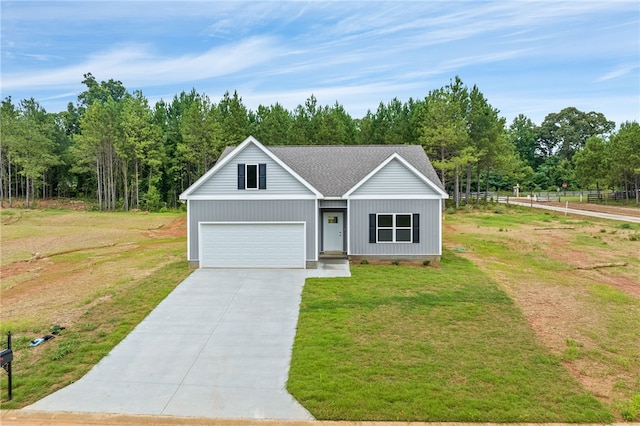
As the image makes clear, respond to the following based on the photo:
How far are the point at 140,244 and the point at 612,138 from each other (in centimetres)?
5526

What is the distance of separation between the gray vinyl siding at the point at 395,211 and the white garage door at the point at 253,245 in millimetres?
2383

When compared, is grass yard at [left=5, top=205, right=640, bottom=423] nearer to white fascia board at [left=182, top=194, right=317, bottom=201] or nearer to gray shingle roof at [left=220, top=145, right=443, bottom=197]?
white fascia board at [left=182, top=194, right=317, bottom=201]

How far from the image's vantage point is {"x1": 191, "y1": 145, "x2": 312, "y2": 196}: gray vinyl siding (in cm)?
1755

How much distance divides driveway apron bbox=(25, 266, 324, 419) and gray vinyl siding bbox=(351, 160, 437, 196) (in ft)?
20.6

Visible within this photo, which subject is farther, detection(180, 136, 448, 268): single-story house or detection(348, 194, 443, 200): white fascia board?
detection(348, 194, 443, 200): white fascia board

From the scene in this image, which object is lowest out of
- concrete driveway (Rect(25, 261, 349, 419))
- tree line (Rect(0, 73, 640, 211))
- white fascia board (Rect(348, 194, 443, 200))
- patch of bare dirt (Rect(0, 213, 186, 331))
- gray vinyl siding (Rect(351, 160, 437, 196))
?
concrete driveway (Rect(25, 261, 349, 419))

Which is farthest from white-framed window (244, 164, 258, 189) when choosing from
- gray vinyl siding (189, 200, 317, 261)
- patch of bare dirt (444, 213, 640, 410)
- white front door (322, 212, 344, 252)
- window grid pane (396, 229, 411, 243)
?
patch of bare dirt (444, 213, 640, 410)

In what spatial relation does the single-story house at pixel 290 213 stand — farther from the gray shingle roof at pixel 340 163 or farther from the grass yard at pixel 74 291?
the grass yard at pixel 74 291

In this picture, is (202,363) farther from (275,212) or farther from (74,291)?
(275,212)

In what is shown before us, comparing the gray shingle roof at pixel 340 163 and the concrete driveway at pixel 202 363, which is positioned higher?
the gray shingle roof at pixel 340 163

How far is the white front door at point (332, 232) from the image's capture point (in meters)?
19.7


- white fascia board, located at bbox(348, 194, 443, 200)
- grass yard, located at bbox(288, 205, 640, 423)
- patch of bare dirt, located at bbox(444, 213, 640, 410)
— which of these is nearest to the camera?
grass yard, located at bbox(288, 205, 640, 423)

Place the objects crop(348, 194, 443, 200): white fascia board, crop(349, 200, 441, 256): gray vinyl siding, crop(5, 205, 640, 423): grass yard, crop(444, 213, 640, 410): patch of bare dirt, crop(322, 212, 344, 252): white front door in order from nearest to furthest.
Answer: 1. crop(5, 205, 640, 423): grass yard
2. crop(444, 213, 640, 410): patch of bare dirt
3. crop(348, 194, 443, 200): white fascia board
4. crop(349, 200, 441, 256): gray vinyl siding
5. crop(322, 212, 344, 252): white front door

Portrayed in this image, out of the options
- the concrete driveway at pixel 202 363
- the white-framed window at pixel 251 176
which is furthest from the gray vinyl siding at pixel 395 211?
the concrete driveway at pixel 202 363
